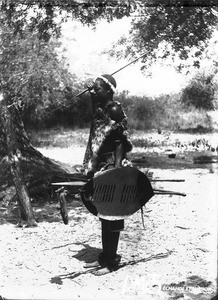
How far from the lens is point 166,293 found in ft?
15.1

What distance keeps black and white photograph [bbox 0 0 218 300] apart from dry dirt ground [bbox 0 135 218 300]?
2 cm

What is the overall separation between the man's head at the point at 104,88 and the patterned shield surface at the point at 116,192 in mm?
780

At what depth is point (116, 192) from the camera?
15.0 ft

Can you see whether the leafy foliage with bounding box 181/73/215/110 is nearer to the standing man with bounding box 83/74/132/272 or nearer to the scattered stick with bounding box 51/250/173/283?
the scattered stick with bounding box 51/250/173/283

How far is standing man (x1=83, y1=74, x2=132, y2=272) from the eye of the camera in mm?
4824

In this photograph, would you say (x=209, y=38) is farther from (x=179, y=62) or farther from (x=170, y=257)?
(x=170, y=257)

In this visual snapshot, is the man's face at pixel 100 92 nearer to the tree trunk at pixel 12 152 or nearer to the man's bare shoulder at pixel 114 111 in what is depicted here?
the man's bare shoulder at pixel 114 111

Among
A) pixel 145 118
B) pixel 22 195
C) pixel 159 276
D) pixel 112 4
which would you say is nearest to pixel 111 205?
pixel 159 276

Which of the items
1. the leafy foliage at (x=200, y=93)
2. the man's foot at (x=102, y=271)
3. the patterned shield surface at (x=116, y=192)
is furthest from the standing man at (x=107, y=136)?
the leafy foliage at (x=200, y=93)

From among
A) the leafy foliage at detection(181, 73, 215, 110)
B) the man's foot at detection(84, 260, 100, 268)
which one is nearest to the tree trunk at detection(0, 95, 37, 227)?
the man's foot at detection(84, 260, 100, 268)

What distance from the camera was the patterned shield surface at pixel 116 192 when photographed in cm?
453

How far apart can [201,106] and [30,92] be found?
13.8 ft

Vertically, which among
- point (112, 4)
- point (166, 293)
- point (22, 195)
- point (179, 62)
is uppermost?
point (112, 4)

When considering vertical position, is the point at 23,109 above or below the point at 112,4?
below
